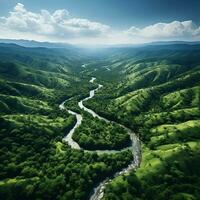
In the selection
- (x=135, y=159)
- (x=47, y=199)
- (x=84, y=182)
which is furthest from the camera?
(x=135, y=159)

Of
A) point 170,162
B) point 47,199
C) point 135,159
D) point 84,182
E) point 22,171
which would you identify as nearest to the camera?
point 47,199

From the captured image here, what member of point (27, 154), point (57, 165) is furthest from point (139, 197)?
point (27, 154)

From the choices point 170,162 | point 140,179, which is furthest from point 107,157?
point 170,162

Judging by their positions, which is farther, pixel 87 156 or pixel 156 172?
pixel 87 156

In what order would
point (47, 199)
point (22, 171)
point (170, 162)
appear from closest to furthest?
point (47, 199) < point (22, 171) < point (170, 162)

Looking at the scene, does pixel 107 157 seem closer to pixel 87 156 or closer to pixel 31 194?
pixel 87 156

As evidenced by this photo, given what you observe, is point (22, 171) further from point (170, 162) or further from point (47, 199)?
point (170, 162)

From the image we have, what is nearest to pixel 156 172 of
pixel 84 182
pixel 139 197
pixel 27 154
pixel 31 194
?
pixel 139 197

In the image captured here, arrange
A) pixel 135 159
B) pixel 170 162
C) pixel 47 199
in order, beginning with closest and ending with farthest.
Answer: pixel 47 199 < pixel 170 162 < pixel 135 159
